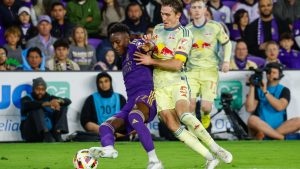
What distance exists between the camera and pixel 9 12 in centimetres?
1897

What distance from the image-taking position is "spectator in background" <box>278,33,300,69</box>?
758 inches

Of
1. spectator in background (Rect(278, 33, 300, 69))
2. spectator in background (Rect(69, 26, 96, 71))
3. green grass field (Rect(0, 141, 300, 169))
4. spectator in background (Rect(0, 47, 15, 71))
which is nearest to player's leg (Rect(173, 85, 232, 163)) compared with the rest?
green grass field (Rect(0, 141, 300, 169))

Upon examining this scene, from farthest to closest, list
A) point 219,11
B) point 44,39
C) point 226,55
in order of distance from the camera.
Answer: point 219,11, point 44,39, point 226,55

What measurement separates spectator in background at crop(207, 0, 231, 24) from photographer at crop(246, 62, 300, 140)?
123 inches

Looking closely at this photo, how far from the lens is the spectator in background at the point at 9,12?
18.9 meters

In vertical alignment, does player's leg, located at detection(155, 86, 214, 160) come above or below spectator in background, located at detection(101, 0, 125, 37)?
below

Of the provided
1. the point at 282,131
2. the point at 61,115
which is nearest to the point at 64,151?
the point at 61,115

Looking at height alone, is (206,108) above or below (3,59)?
below

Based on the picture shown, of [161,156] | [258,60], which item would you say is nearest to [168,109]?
[161,156]

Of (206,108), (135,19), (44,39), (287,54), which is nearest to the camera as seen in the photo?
(206,108)

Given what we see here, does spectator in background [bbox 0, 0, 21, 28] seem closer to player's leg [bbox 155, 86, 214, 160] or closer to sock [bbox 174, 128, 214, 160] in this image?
player's leg [bbox 155, 86, 214, 160]

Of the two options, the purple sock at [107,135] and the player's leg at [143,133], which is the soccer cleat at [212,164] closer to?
the player's leg at [143,133]

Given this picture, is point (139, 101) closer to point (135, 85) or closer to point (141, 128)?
point (135, 85)

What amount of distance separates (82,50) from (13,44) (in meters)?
1.37
